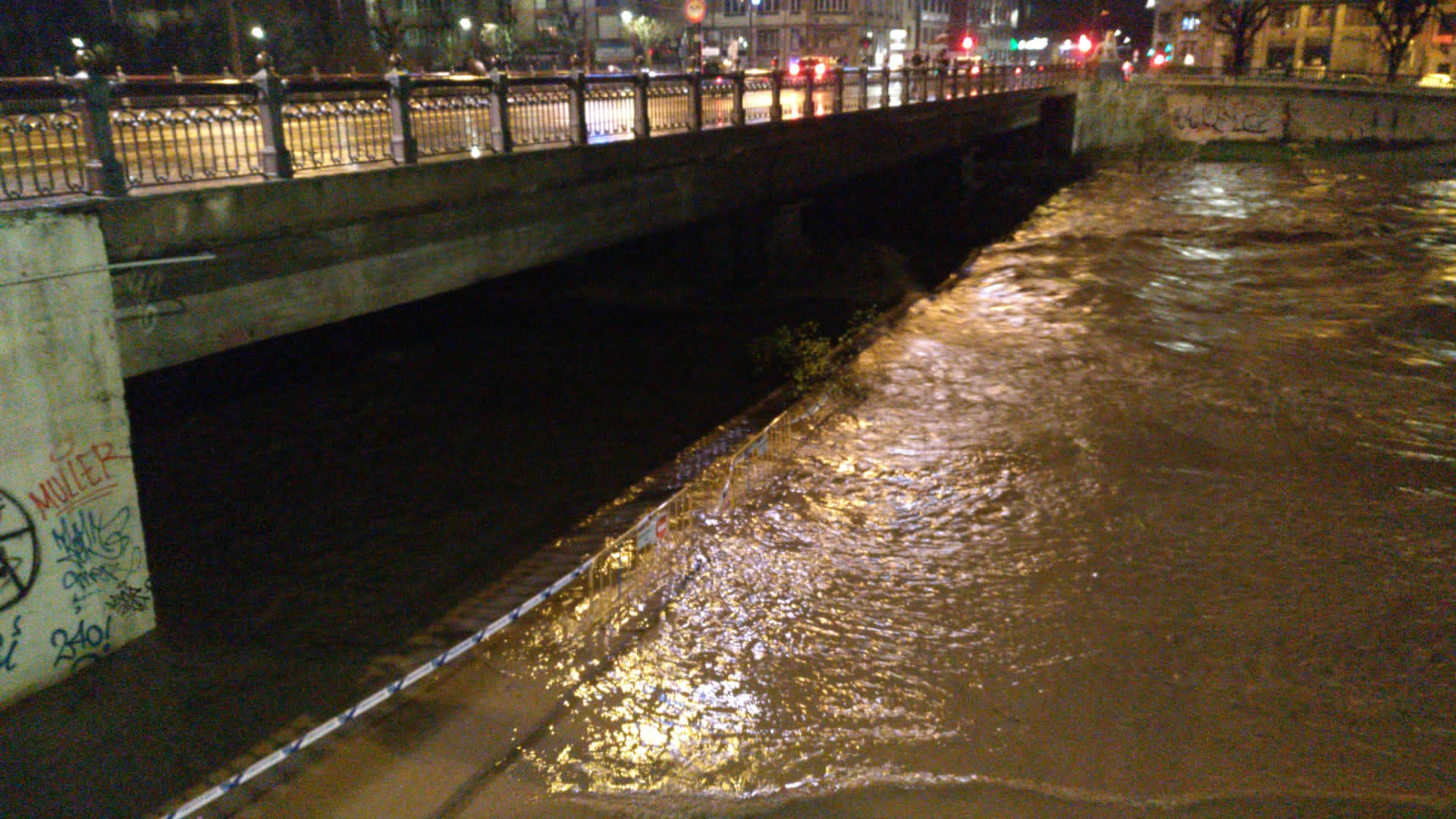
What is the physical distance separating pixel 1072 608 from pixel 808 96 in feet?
42.0

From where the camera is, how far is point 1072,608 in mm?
6648

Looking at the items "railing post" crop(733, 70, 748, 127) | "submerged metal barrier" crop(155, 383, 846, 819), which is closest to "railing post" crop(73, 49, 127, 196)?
"submerged metal barrier" crop(155, 383, 846, 819)

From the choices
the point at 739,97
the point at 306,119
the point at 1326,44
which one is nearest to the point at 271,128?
the point at 306,119

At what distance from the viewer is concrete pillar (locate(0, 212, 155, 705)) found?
225 inches

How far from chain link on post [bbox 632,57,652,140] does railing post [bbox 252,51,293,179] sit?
500 cm

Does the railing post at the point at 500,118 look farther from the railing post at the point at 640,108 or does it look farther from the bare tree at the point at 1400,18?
the bare tree at the point at 1400,18

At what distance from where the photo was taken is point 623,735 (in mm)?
5418

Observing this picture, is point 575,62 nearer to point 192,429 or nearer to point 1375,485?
point 192,429

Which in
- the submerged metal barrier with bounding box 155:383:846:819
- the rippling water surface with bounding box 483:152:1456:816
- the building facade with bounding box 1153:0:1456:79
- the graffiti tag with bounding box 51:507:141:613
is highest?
the building facade with bounding box 1153:0:1456:79

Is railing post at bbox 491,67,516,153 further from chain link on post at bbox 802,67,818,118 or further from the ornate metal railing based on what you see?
chain link on post at bbox 802,67,818,118

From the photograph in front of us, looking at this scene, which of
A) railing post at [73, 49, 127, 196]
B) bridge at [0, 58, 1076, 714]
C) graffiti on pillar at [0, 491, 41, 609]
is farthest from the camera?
railing post at [73, 49, 127, 196]

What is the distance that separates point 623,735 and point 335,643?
271 cm

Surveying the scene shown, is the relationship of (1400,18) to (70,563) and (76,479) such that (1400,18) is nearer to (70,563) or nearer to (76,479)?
(76,479)

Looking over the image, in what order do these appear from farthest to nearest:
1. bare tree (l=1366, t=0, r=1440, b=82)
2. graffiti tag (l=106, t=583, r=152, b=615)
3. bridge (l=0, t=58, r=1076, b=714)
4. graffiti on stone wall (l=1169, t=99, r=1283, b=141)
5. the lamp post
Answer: the lamp post < bare tree (l=1366, t=0, r=1440, b=82) < graffiti on stone wall (l=1169, t=99, r=1283, b=141) < graffiti tag (l=106, t=583, r=152, b=615) < bridge (l=0, t=58, r=1076, b=714)
